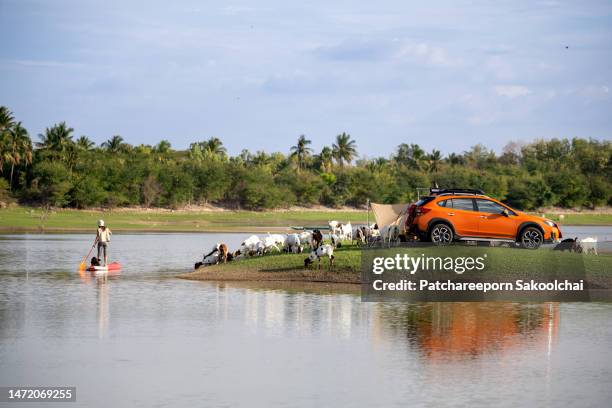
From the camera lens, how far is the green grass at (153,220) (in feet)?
242

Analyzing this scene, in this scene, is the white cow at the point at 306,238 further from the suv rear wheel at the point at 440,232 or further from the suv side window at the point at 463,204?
the suv side window at the point at 463,204

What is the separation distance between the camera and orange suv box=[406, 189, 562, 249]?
27.8 meters

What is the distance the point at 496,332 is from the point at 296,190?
9819cm

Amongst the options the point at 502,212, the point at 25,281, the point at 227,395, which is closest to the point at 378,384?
the point at 227,395

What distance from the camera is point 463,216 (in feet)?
91.4

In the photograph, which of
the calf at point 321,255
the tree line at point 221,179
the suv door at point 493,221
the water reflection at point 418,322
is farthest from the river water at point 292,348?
the tree line at point 221,179

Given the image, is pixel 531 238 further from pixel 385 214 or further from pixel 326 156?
pixel 326 156

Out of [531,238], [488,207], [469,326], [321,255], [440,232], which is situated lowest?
[469,326]

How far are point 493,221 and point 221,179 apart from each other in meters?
83.1

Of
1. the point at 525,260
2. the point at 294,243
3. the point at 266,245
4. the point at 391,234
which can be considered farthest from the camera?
the point at 266,245

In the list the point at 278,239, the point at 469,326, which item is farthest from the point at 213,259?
the point at 469,326

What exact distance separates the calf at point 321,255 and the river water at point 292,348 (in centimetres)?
145

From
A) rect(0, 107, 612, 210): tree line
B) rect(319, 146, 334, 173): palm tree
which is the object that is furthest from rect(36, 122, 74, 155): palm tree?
rect(319, 146, 334, 173): palm tree

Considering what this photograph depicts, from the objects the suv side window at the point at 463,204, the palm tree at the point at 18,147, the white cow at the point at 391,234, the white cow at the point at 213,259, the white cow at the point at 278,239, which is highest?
the palm tree at the point at 18,147
